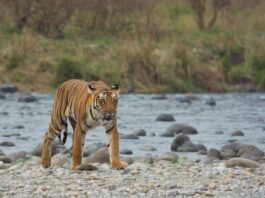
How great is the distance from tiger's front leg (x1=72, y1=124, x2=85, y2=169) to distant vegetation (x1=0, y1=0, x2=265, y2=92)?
19707 mm

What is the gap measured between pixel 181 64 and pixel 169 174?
2104 centimetres

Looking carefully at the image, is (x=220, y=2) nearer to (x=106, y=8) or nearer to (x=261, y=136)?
(x=106, y=8)

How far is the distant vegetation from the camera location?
3481 centimetres

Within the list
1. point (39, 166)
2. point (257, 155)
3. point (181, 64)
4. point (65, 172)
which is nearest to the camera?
point (65, 172)

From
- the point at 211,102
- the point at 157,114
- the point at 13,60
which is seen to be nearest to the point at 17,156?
the point at 157,114

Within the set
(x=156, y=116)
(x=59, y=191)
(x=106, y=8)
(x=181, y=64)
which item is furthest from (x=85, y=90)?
(x=106, y=8)

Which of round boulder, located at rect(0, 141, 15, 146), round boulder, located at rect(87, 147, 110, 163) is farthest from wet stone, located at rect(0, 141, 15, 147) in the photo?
round boulder, located at rect(87, 147, 110, 163)

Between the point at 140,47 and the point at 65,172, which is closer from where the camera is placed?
the point at 65,172

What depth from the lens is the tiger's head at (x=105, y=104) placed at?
13977 mm

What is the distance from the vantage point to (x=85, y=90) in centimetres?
1468

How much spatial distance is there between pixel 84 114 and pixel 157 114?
13.9 metres

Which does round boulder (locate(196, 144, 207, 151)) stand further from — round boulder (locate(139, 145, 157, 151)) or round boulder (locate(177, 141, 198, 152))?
round boulder (locate(139, 145, 157, 151))

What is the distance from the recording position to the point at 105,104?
14.0 meters

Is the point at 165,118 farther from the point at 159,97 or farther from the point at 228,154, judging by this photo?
the point at 228,154
